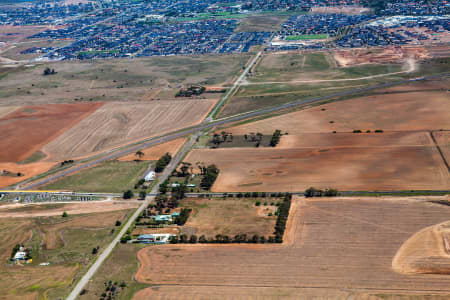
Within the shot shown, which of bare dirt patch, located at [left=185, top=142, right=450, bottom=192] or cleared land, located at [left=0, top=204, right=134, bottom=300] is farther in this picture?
bare dirt patch, located at [left=185, top=142, right=450, bottom=192]

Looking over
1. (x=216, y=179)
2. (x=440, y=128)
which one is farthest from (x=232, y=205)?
(x=440, y=128)

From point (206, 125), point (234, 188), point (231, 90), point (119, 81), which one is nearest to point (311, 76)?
point (231, 90)

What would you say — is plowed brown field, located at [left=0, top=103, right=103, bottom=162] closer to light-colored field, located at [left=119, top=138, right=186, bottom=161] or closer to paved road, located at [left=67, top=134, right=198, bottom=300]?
light-colored field, located at [left=119, top=138, right=186, bottom=161]

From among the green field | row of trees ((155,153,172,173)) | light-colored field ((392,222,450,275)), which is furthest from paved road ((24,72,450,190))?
light-colored field ((392,222,450,275))

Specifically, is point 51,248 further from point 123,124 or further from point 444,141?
point 444,141

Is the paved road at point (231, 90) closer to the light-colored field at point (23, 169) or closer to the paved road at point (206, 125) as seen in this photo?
the paved road at point (206, 125)

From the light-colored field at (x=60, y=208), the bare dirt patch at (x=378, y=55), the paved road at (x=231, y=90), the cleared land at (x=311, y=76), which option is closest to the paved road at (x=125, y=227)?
the light-colored field at (x=60, y=208)
